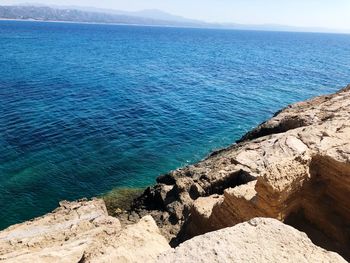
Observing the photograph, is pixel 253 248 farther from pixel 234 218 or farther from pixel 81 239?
pixel 81 239

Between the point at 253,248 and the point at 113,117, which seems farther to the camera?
the point at 113,117

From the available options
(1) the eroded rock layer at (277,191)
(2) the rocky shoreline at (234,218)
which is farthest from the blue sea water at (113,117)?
(1) the eroded rock layer at (277,191)

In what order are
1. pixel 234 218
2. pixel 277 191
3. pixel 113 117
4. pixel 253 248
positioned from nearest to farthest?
pixel 253 248
pixel 277 191
pixel 234 218
pixel 113 117

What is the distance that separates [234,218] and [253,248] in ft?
18.0

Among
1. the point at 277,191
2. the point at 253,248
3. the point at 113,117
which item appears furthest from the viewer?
the point at 113,117

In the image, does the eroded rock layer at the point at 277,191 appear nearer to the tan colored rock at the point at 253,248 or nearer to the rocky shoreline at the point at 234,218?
the rocky shoreline at the point at 234,218

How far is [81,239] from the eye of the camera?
50.0 feet

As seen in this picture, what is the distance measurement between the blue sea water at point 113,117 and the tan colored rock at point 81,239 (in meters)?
6.37

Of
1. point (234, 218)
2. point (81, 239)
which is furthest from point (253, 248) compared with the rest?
point (81, 239)

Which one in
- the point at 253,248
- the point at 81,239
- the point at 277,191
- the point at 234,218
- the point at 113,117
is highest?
the point at 253,248

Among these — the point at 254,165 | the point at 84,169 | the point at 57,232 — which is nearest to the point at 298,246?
the point at 254,165

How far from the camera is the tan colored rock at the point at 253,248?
7.47 metres

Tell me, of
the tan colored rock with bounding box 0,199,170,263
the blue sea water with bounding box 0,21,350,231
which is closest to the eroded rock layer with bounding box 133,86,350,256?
the tan colored rock with bounding box 0,199,170,263

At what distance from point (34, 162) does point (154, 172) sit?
1021 cm
